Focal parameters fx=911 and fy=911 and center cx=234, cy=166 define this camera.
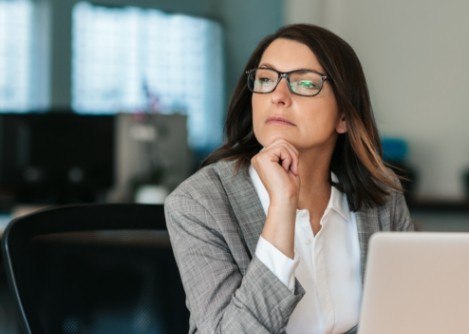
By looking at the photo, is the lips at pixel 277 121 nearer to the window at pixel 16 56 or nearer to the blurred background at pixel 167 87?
the blurred background at pixel 167 87

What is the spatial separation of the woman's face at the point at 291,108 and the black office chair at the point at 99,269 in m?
→ 0.26

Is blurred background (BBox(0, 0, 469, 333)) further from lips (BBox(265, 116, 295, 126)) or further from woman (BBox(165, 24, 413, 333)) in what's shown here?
lips (BBox(265, 116, 295, 126))

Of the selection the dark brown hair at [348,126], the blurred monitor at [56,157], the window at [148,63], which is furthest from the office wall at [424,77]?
the dark brown hair at [348,126]

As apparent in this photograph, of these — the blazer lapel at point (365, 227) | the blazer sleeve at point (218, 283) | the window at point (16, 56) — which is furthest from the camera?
the window at point (16, 56)

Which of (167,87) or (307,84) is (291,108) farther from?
(167,87)

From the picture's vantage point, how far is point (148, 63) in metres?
→ 7.69

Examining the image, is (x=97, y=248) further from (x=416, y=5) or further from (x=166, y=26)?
(x=166, y=26)

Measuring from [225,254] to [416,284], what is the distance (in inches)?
21.6

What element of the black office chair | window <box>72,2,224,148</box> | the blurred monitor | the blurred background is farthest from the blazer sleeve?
window <box>72,2,224,148</box>

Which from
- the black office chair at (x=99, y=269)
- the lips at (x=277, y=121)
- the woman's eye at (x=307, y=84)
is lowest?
the black office chair at (x=99, y=269)

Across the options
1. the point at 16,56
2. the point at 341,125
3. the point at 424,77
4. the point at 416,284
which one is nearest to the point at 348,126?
the point at 341,125

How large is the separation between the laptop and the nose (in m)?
0.61

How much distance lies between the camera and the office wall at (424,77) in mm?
5496

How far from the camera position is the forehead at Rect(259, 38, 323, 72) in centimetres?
162
